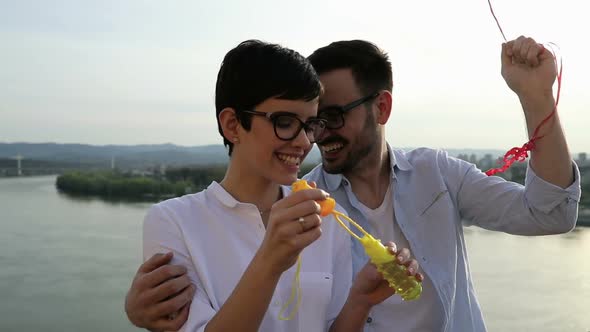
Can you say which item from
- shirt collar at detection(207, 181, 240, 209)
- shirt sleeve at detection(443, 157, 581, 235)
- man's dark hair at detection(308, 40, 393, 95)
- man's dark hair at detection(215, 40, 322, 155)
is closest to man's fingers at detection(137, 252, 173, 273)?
shirt collar at detection(207, 181, 240, 209)

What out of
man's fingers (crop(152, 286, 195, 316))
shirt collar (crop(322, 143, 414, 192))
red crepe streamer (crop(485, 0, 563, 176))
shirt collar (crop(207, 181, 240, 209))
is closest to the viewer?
man's fingers (crop(152, 286, 195, 316))

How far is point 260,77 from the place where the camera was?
2.97ft

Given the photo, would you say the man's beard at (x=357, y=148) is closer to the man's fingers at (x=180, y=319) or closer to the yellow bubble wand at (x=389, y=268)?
the yellow bubble wand at (x=389, y=268)

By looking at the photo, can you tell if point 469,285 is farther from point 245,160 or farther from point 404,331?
point 245,160

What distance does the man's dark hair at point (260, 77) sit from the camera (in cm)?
90

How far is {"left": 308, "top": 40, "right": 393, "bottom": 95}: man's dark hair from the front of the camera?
136cm

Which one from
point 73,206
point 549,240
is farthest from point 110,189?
→ point 549,240

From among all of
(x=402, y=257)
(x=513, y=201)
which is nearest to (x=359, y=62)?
(x=513, y=201)

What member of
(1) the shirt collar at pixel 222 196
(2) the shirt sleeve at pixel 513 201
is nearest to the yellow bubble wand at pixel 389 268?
(1) the shirt collar at pixel 222 196

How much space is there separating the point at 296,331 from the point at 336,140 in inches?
20.5

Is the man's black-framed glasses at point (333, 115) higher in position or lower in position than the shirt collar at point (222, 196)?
higher

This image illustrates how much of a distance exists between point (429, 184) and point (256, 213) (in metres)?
0.59

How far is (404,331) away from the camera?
1.27 meters

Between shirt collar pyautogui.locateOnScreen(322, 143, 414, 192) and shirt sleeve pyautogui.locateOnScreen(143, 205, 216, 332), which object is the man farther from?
shirt sleeve pyautogui.locateOnScreen(143, 205, 216, 332)
